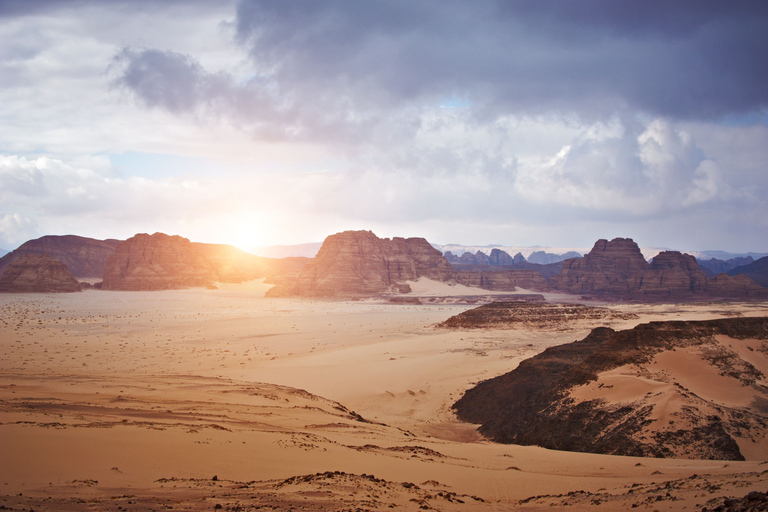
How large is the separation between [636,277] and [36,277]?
355ft

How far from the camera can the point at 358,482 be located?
637cm

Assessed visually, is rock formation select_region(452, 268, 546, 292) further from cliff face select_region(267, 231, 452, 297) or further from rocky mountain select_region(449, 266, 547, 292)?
cliff face select_region(267, 231, 452, 297)

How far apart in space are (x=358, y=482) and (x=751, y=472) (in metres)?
5.55

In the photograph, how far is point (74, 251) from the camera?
393 feet

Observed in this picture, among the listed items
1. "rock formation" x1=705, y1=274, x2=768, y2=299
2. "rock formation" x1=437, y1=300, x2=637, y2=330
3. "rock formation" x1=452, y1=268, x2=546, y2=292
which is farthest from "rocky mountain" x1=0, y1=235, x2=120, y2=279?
"rock formation" x1=705, y1=274, x2=768, y2=299

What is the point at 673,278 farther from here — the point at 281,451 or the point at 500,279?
the point at 281,451

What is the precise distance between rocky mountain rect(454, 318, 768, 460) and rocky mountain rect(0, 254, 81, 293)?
81092 mm

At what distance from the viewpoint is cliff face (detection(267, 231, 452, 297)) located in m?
88.3

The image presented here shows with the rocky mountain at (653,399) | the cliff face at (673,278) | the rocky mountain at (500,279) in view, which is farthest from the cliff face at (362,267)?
the rocky mountain at (653,399)

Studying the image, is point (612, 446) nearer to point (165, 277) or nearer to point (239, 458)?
point (239, 458)

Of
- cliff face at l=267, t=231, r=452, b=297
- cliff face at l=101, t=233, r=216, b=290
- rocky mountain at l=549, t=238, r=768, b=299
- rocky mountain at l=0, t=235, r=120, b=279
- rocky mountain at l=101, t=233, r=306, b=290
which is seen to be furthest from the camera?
rocky mountain at l=0, t=235, r=120, b=279

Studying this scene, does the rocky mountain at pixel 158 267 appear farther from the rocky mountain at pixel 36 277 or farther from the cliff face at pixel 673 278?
the cliff face at pixel 673 278

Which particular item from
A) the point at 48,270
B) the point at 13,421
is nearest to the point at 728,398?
the point at 13,421

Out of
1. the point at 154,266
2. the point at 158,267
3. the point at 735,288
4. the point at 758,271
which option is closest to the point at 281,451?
the point at 735,288
